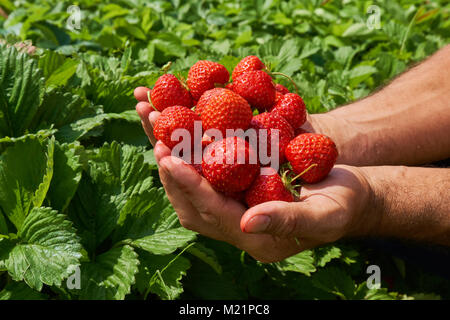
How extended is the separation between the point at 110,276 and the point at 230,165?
1.52 ft

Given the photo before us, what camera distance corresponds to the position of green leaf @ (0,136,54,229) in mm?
1400

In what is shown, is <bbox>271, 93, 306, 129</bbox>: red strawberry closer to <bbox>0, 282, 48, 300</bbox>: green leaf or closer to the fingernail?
the fingernail

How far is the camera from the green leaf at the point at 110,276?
4.27ft

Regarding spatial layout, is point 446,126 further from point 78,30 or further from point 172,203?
point 78,30

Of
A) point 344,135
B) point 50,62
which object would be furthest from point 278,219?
point 50,62

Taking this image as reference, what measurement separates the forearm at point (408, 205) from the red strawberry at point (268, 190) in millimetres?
310

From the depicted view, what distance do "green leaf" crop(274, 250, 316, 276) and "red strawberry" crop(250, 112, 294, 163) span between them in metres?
0.43

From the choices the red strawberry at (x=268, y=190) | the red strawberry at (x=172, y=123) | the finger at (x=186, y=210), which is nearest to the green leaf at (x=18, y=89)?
the red strawberry at (x=172, y=123)

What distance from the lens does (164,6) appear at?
127 inches

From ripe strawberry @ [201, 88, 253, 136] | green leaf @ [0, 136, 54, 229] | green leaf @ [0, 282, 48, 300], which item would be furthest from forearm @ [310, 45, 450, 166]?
green leaf @ [0, 282, 48, 300]

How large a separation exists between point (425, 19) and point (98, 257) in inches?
117

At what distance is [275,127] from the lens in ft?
4.66

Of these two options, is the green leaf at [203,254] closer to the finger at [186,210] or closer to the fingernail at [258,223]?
the finger at [186,210]
